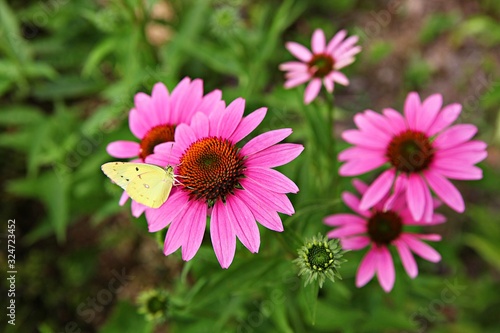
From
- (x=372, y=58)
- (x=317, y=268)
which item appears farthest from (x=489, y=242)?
(x=317, y=268)

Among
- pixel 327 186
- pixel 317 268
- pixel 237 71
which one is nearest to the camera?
pixel 317 268

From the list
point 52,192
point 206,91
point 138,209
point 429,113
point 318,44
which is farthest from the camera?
point 206,91

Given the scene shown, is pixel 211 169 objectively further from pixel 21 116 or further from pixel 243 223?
pixel 21 116

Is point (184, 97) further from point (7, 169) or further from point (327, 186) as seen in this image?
point (7, 169)

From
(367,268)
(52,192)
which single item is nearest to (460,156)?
(367,268)

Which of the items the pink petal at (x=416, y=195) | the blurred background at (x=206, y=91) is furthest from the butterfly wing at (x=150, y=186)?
the pink petal at (x=416, y=195)

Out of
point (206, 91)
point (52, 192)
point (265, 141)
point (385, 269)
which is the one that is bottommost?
point (385, 269)
